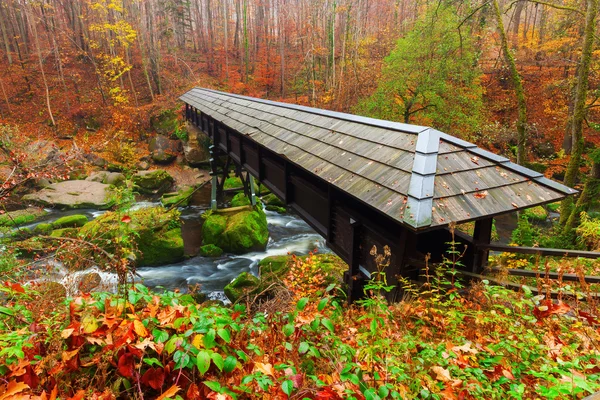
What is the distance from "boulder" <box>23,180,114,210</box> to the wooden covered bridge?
12.8 metres

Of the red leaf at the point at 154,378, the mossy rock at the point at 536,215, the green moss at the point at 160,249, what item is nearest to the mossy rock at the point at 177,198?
the green moss at the point at 160,249

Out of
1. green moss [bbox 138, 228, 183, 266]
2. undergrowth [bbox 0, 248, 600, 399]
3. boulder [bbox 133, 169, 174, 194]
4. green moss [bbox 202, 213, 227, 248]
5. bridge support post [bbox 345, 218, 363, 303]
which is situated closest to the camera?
undergrowth [bbox 0, 248, 600, 399]

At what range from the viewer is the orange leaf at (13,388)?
158 centimetres

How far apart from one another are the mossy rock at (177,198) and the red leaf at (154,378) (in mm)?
14075

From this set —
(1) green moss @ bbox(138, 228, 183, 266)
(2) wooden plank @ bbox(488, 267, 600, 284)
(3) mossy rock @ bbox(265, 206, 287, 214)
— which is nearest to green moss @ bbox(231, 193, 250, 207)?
(3) mossy rock @ bbox(265, 206, 287, 214)

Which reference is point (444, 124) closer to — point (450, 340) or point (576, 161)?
point (576, 161)

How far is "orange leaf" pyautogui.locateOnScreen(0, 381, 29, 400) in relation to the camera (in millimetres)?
1583

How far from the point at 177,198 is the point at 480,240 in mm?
15392

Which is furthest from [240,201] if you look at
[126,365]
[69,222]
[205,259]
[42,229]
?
[126,365]

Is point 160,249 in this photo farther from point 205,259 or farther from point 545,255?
point 545,255

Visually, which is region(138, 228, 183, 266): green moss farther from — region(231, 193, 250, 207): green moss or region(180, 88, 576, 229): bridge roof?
region(180, 88, 576, 229): bridge roof

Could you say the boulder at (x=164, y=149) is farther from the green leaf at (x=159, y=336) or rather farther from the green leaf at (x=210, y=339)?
the green leaf at (x=210, y=339)

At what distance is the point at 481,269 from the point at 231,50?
35.6 m

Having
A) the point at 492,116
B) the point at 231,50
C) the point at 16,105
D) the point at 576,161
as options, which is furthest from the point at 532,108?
the point at 16,105
